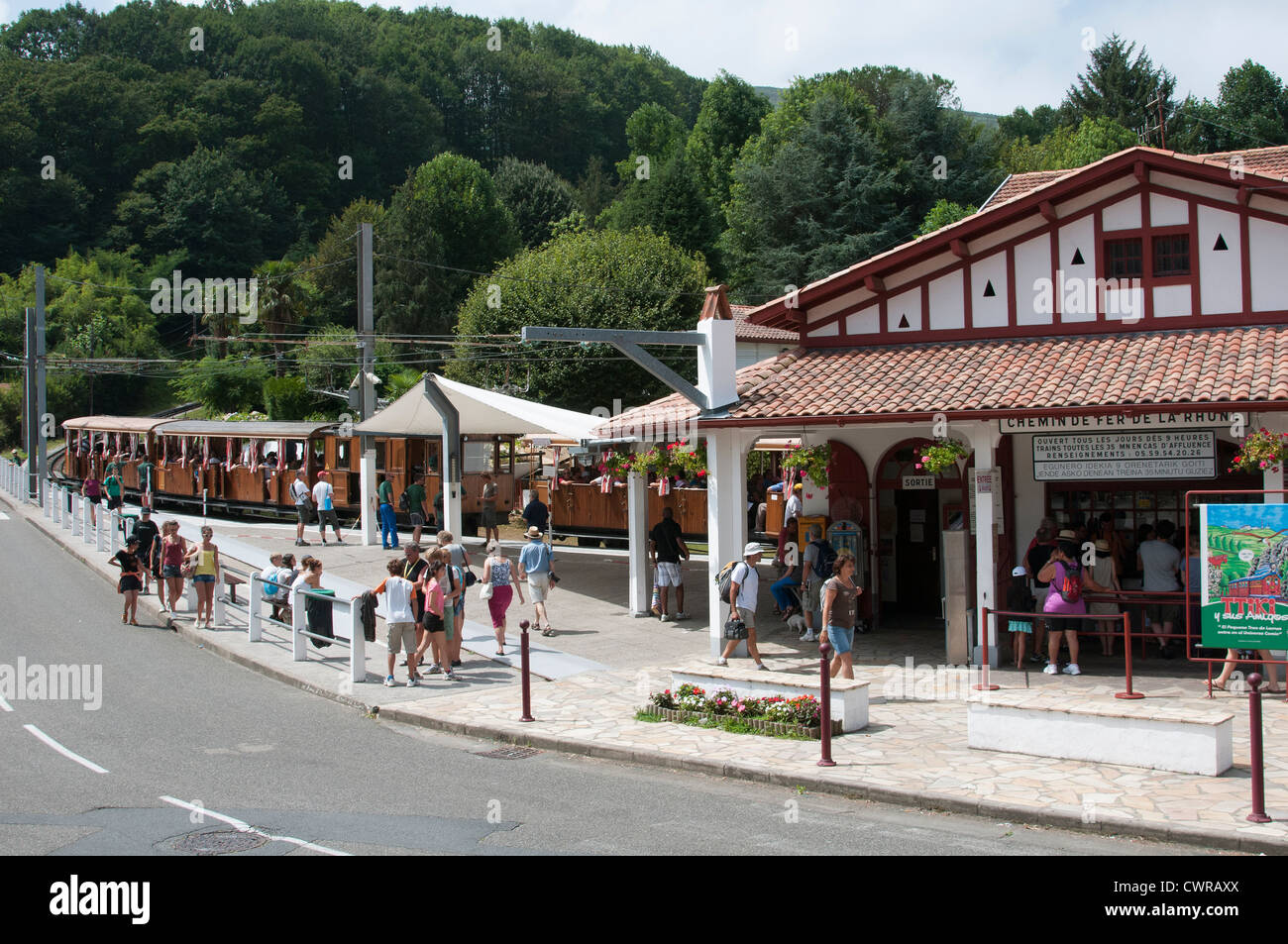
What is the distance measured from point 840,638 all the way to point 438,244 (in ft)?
194

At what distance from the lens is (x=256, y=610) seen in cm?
1844

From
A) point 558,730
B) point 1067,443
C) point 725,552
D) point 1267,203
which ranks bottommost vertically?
point 558,730

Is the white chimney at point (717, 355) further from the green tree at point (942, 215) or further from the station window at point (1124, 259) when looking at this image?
the green tree at point (942, 215)

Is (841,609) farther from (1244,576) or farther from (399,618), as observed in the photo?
(399,618)

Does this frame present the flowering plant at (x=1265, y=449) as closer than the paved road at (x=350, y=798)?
No

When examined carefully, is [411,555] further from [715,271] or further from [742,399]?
[715,271]

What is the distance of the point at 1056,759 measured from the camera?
10797 millimetres

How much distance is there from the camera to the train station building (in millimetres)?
15133

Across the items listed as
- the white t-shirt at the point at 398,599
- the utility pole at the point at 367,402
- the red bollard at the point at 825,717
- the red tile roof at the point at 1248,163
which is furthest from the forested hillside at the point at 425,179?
the red bollard at the point at 825,717

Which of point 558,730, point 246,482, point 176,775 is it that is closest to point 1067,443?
point 558,730

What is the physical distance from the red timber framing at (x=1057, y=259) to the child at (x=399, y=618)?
6.74 m

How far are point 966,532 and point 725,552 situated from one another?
10.8 feet

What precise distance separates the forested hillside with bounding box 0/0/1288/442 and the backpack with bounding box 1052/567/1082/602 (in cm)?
2451

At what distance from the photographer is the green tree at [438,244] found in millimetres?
68312
